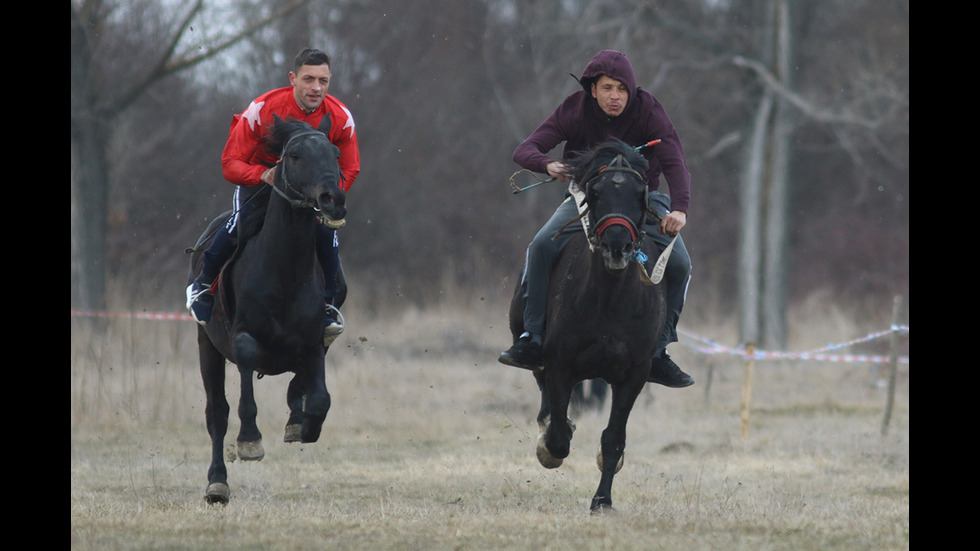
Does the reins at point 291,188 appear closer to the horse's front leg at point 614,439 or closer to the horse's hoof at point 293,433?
the horse's hoof at point 293,433

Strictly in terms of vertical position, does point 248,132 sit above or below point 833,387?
above

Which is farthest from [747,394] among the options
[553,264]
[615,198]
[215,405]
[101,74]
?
[101,74]

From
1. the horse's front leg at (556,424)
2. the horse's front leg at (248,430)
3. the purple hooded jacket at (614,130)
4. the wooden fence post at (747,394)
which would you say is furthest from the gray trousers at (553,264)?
the wooden fence post at (747,394)

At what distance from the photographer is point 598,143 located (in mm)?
8156

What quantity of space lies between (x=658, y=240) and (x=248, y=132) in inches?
116

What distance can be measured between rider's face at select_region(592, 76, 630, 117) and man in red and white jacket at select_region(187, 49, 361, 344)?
1.73 m

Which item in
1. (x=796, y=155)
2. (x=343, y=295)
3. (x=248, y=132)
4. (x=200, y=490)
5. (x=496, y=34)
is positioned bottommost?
(x=200, y=490)

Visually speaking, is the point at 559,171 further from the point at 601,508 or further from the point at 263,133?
the point at 601,508

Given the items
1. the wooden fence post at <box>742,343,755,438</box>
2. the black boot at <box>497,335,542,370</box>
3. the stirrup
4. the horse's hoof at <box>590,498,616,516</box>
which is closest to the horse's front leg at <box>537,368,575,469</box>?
the black boot at <box>497,335,542,370</box>

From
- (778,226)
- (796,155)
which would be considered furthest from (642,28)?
(796,155)

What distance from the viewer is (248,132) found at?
829 cm

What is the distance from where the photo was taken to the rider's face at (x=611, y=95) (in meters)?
8.22

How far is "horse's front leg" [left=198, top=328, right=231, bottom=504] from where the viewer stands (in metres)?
8.60

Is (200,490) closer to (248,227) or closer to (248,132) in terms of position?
(248,227)
